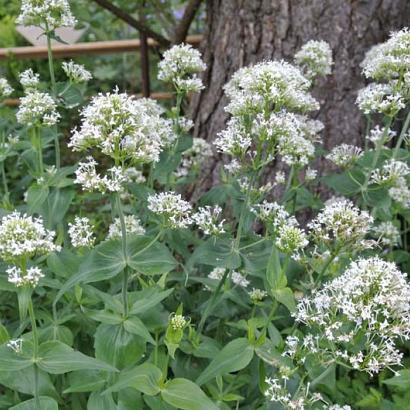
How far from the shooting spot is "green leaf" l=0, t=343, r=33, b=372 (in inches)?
82.6

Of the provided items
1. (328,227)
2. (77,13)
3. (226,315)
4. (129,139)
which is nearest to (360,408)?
(226,315)

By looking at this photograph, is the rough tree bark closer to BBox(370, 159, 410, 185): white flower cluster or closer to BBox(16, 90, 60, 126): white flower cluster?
BBox(370, 159, 410, 185): white flower cluster

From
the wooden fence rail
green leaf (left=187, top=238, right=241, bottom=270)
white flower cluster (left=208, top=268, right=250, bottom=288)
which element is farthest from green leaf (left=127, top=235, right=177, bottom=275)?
the wooden fence rail

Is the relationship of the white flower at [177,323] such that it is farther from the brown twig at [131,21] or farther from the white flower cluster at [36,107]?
the brown twig at [131,21]

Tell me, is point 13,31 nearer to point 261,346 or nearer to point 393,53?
point 393,53

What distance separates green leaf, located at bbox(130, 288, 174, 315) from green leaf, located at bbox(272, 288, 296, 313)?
15.0 inches

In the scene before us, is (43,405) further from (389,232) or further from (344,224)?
(389,232)

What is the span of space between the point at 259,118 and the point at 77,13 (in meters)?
2.93

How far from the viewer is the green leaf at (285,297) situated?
234 cm

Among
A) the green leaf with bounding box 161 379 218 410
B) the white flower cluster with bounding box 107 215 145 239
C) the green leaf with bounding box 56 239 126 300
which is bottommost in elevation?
the green leaf with bounding box 161 379 218 410

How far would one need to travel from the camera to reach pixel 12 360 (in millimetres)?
2139

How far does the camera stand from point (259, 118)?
2.56 meters

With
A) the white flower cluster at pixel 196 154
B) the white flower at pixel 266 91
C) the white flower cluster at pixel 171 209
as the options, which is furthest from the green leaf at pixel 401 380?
the white flower cluster at pixel 196 154

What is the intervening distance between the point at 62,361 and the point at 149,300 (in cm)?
40
